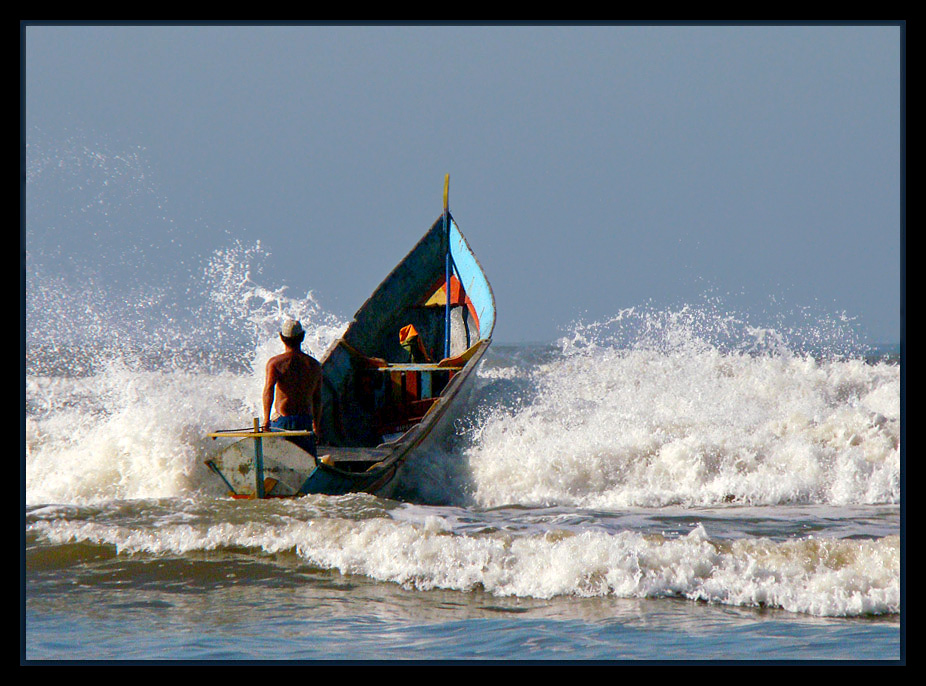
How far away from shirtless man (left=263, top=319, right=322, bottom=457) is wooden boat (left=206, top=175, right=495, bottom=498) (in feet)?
1.20

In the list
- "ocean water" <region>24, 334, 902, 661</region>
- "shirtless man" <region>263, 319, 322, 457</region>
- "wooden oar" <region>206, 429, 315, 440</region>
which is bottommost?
"ocean water" <region>24, 334, 902, 661</region>

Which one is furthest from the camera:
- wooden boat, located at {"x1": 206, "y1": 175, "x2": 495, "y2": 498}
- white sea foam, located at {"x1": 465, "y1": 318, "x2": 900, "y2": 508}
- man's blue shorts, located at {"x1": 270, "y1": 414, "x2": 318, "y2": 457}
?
white sea foam, located at {"x1": 465, "y1": 318, "x2": 900, "y2": 508}

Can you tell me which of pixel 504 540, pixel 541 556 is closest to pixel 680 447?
pixel 504 540

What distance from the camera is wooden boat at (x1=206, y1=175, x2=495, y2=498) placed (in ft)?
20.7

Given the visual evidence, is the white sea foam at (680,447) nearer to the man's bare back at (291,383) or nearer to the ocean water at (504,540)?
the ocean water at (504,540)

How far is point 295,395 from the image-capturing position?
6641 mm

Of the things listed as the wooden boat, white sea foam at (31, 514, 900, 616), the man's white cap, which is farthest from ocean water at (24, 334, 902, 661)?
the man's white cap

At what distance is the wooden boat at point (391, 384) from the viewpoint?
6312mm

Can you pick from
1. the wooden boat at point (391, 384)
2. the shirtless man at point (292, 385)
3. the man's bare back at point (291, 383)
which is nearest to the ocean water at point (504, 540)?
the wooden boat at point (391, 384)

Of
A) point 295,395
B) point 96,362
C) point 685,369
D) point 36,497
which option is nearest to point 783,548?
point 295,395

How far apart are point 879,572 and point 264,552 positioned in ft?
13.2

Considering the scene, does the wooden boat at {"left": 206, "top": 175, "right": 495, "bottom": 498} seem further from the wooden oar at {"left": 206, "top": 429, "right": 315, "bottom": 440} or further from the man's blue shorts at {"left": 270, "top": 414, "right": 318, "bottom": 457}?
the man's blue shorts at {"left": 270, "top": 414, "right": 318, "bottom": 457}

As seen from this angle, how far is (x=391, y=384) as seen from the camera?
961 centimetres

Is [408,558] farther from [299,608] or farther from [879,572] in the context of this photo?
[879,572]
